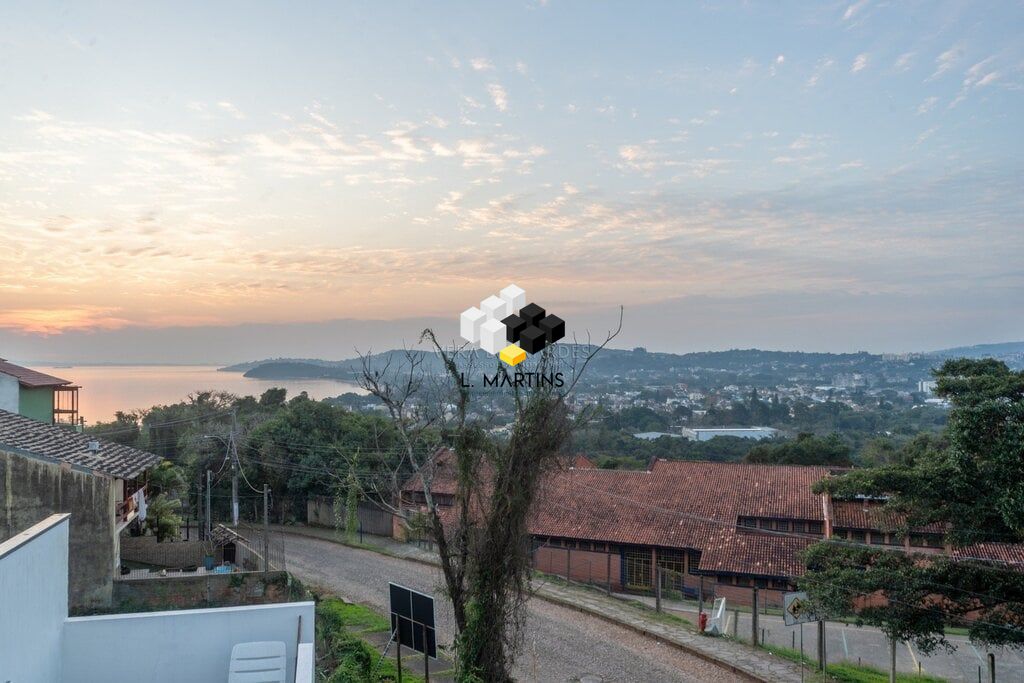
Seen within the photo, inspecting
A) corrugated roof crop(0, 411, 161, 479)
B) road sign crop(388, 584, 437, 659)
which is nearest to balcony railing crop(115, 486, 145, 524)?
corrugated roof crop(0, 411, 161, 479)

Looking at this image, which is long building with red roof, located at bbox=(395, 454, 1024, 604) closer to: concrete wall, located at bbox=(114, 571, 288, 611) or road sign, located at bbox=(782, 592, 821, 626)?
concrete wall, located at bbox=(114, 571, 288, 611)

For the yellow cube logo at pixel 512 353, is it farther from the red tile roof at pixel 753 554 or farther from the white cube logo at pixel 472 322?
the red tile roof at pixel 753 554

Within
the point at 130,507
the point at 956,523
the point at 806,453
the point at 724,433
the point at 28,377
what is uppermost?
the point at 28,377

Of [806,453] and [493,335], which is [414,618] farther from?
[806,453]

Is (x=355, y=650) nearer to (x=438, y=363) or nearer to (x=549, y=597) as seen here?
(x=438, y=363)

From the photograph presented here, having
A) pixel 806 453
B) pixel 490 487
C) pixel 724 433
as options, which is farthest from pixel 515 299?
pixel 724 433
